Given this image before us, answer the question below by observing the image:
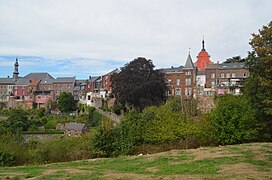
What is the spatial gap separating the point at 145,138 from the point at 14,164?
30.5 ft

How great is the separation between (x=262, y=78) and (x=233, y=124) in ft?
12.3

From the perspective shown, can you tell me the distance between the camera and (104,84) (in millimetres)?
72312

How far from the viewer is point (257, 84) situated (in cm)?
2386

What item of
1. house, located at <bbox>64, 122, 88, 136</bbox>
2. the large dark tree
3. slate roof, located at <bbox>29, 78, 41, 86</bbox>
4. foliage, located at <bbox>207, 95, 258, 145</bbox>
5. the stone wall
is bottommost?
house, located at <bbox>64, 122, 88, 136</bbox>

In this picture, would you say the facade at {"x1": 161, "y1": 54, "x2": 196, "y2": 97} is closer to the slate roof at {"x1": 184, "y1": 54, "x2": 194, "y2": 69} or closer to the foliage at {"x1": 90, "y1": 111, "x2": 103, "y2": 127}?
the slate roof at {"x1": 184, "y1": 54, "x2": 194, "y2": 69}

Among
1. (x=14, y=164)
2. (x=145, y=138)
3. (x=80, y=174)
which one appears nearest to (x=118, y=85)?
(x=145, y=138)

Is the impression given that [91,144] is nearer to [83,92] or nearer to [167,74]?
[167,74]

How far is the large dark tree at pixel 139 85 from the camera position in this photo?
43.5 metres

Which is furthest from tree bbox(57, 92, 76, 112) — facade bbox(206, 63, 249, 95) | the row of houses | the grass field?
the grass field

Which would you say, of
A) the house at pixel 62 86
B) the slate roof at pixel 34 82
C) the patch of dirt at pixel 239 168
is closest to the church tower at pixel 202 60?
the house at pixel 62 86

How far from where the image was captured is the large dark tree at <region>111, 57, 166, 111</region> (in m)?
43.5

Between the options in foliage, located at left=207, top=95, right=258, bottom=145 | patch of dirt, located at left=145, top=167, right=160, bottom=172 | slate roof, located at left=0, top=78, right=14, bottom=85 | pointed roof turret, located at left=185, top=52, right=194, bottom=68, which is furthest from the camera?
slate roof, located at left=0, top=78, right=14, bottom=85

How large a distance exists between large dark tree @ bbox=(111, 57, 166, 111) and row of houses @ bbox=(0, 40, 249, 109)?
6543 millimetres

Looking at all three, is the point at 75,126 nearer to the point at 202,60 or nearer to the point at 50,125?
the point at 50,125
